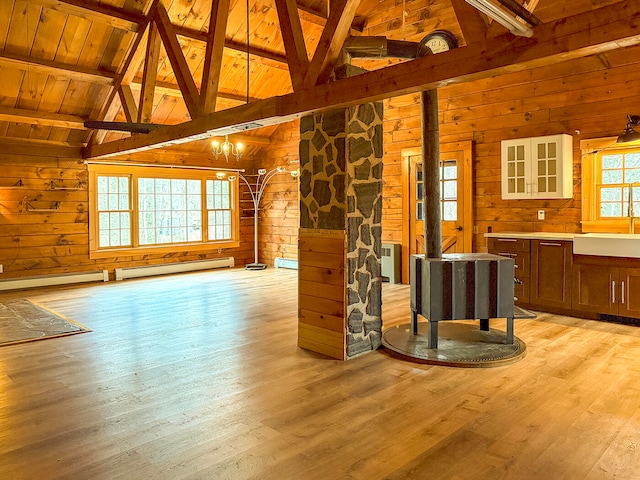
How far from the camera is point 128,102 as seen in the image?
23.0 feet

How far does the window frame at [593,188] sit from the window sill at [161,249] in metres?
6.99

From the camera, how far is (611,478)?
7.45 ft

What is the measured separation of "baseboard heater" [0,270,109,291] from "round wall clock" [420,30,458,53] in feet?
22.1

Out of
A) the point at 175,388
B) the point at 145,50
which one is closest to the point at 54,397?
the point at 175,388

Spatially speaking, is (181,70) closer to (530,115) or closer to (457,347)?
(457,347)

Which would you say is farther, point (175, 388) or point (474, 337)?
point (474, 337)

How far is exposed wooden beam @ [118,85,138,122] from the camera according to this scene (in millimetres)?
6916

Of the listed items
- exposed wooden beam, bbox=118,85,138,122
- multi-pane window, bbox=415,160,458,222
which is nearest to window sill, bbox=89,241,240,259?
exposed wooden beam, bbox=118,85,138,122

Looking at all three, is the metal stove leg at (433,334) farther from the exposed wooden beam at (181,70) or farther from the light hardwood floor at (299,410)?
the exposed wooden beam at (181,70)

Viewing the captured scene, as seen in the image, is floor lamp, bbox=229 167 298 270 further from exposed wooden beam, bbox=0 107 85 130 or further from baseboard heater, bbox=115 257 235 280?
exposed wooden beam, bbox=0 107 85 130

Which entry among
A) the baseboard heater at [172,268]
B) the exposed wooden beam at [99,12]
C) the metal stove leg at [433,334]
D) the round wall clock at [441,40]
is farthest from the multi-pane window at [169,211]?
the metal stove leg at [433,334]

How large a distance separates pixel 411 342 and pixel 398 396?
1177 mm

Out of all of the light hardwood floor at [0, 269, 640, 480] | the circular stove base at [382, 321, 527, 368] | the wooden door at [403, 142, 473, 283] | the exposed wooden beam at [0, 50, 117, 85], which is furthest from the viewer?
the wooden door at [403, 142, 473, 283]

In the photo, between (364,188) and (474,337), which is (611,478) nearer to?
(474,337)
